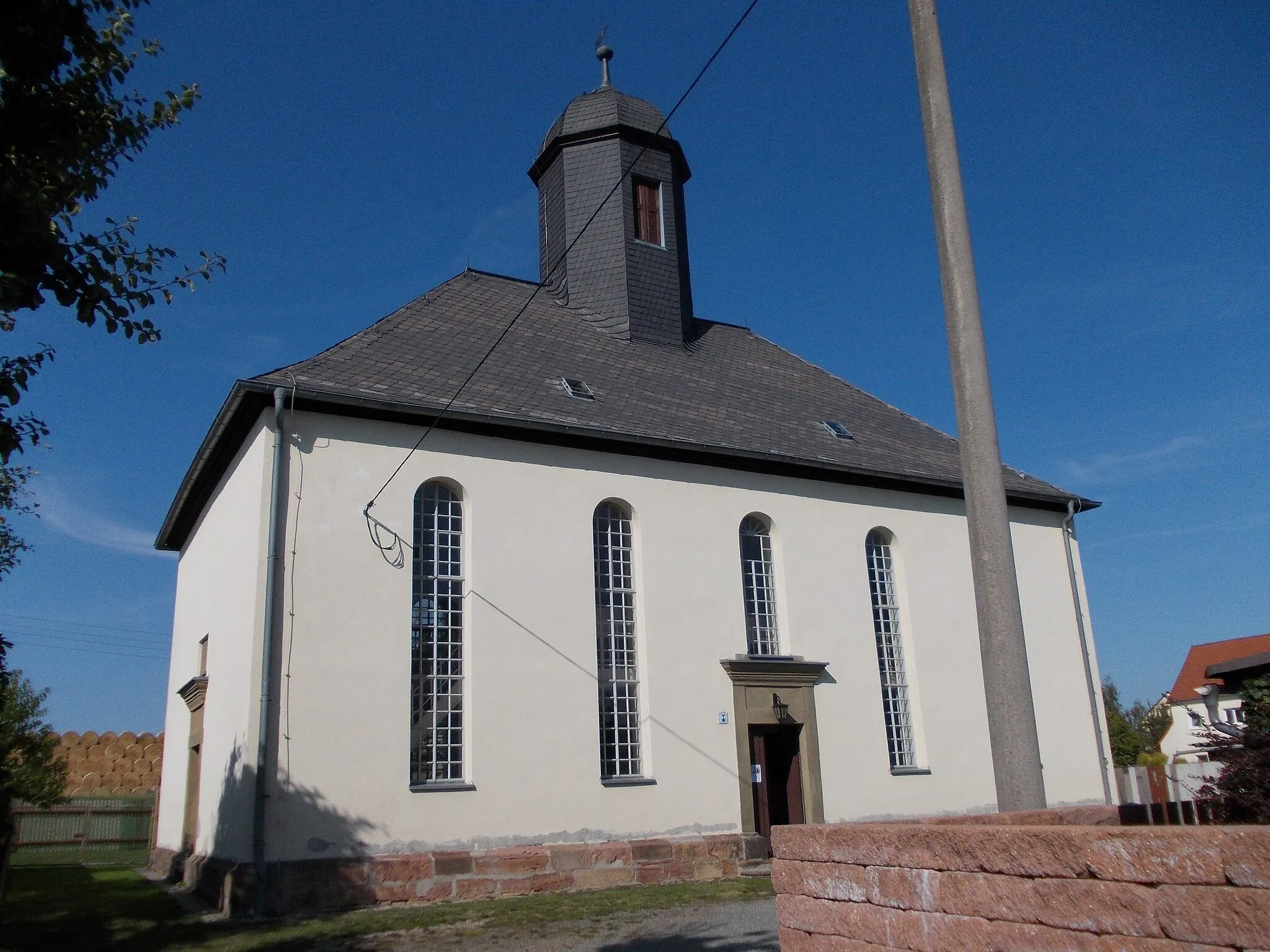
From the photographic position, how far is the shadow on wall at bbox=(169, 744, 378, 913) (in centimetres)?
1220

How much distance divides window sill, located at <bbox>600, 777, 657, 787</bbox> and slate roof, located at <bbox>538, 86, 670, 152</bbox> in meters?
13.4

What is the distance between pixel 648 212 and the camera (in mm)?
21953

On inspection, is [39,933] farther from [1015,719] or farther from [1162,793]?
[1162,793]

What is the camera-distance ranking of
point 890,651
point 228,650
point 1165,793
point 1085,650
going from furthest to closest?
point 1085,650
point 1165,793
point 890,651
point 228,650

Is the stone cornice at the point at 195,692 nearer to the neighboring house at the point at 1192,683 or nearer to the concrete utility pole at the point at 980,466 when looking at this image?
the concrete utility pole at the point at 980,466

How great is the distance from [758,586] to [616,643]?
2.95 m

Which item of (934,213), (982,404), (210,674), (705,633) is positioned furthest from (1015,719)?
(210,674)

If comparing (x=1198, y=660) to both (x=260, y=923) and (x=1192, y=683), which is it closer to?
(x=1192, y=683)

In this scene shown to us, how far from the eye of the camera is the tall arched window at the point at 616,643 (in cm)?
1533

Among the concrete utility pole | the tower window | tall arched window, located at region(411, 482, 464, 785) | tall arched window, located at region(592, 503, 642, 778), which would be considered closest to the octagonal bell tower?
the tower window

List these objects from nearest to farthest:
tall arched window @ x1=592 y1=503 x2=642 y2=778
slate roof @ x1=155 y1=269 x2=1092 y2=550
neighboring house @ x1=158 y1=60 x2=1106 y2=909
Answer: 1. neighboring house @ x1=158 y1=60 x2=1106 y2=909
2. slate roof @ x1=155 y1=269 x2=1092 y2=550
3. tall arched window @ x1=592 y1=503 x2=642 y2=778

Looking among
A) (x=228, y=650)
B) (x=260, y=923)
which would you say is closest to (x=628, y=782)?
(x=260, y=923)

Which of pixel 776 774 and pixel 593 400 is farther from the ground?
pixel 593 400

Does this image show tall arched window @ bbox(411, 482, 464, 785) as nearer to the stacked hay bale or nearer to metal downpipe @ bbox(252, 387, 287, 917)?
metal downpipe @ bbox(252, 387, 287, 917)
